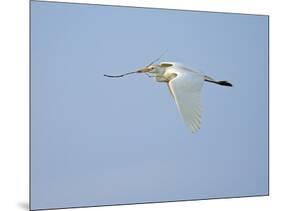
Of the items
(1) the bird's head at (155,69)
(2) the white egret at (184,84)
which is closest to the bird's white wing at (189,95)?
(2) the white egret at (184,84)

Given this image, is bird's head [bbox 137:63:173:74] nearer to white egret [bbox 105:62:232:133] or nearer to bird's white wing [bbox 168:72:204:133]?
white egret [bbox 105:62:232:133]

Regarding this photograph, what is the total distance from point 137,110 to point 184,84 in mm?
428

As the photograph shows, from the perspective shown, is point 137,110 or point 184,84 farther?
point 184,84

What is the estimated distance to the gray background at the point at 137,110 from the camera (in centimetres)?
404

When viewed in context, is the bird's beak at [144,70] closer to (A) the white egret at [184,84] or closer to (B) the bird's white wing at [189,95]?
(A) the white egret at [184,84]

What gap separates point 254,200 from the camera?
4637 millimetres

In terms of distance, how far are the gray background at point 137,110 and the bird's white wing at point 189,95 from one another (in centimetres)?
6

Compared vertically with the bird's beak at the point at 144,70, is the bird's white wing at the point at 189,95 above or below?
below

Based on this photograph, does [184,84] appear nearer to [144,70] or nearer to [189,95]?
[189,95]

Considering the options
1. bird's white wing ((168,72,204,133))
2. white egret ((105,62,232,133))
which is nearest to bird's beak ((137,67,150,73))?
white egret ((105,62,232,133))

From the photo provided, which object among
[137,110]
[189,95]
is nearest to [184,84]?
[189,95]

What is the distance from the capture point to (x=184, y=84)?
4359 millimetres

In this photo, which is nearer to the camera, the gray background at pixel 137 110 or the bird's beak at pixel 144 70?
the gray background at pixel 137 110

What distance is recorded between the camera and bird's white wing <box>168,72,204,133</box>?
14.1 feet
